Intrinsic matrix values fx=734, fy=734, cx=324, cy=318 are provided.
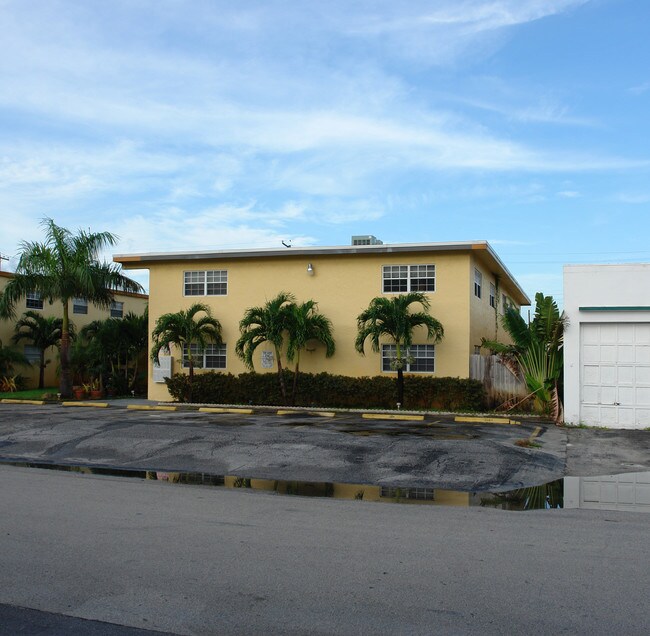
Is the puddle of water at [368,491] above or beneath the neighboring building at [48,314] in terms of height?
beneath

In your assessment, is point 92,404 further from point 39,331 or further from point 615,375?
point 615,375

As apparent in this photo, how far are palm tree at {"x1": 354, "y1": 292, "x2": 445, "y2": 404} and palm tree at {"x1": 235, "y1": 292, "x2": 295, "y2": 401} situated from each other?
261 cm

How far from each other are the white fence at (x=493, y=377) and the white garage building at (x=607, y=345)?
6.22 metres

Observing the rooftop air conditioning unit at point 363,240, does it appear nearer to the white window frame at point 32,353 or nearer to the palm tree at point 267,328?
the palm tree at point 267,328

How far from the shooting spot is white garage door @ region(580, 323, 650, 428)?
1775 centimetres

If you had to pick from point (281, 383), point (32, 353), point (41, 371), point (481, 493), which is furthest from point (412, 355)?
point (32, 353)

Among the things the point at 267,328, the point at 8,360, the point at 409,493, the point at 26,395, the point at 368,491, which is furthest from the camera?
the point at 8,360

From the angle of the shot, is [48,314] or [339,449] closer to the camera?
[339,449]

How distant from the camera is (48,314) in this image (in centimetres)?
3753

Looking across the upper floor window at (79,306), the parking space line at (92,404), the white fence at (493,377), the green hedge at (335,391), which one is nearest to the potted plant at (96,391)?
the parking space line at (92,404)

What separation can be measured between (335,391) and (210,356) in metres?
5.54

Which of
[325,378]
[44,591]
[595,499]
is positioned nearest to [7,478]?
[44,591]

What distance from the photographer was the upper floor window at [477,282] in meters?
25.9

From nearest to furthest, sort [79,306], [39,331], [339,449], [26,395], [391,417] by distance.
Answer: [339,449] → [391,417] → [26,395] → [39,331] → [79,306]
